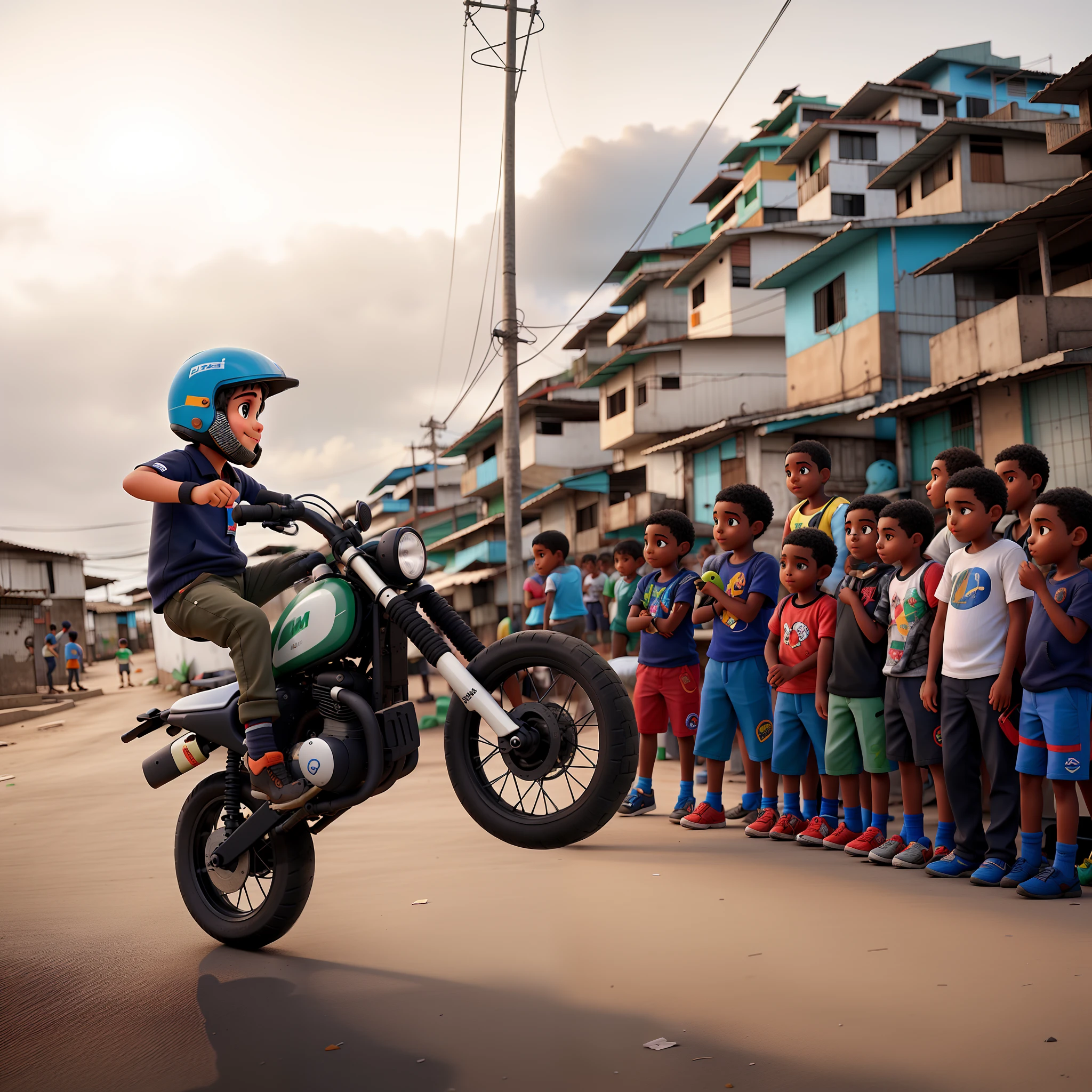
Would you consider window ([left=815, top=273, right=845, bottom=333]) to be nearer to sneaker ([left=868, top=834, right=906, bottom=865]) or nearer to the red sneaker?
the red sneaker

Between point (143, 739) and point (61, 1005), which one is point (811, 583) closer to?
point (61, 1005)

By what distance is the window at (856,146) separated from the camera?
101 feet

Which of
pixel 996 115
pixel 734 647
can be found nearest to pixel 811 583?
pixel 734 647

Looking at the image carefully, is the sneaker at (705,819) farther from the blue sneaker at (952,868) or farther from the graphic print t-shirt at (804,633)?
the blue sneaker at (952,868)

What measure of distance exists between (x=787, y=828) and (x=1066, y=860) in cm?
156

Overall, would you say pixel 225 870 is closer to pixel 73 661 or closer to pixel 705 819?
pixel 705 819

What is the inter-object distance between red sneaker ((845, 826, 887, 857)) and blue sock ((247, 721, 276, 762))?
2.94 metres

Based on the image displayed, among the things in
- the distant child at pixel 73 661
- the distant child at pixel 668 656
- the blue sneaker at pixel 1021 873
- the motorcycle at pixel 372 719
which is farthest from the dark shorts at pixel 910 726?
the distant child at pixel 73 661

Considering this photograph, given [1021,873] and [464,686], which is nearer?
[464,686]

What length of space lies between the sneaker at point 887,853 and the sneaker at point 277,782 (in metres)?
2.75

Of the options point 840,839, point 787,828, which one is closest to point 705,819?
point 787,828

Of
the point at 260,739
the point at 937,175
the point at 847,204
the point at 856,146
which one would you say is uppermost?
the point at 856,146

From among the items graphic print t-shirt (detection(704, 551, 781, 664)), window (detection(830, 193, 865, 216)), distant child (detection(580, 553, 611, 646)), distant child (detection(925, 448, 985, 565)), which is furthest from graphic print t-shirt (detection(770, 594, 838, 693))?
window (detection(830, 193, 865, 216))

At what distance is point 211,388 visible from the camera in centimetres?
344
